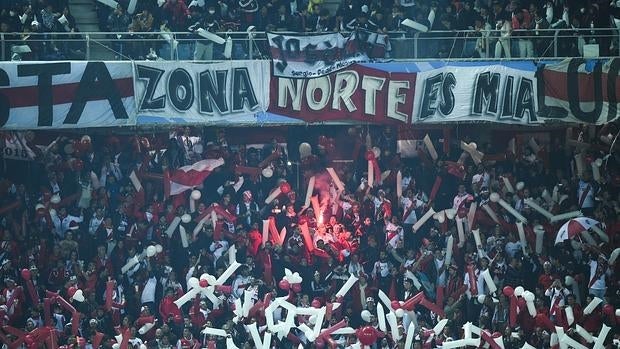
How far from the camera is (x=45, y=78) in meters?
A: 24.9

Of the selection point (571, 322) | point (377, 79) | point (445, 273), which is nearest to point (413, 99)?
point (377, 79)

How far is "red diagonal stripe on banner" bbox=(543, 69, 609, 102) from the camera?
2508 centimetres

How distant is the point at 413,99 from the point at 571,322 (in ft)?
15.3

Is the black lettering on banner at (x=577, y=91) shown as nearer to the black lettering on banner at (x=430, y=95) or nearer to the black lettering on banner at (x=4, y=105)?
the black lettering on banner at (x=430, y=95)

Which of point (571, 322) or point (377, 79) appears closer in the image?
point (571, 322)

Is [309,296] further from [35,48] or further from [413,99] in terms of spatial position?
[35,48]

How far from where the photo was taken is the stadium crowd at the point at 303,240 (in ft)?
76.2

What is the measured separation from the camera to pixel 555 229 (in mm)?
24969

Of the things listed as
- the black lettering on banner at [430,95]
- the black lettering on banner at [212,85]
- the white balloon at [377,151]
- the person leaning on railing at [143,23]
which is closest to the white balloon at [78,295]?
the black lettering on banner at [212,85]

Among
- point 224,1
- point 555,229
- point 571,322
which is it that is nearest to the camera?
point 571,322

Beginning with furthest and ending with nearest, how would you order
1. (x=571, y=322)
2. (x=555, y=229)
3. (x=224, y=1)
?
(x=224, y=1)
(x=555, y=229)
(x=571, y=322)

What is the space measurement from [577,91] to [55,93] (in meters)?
8.22

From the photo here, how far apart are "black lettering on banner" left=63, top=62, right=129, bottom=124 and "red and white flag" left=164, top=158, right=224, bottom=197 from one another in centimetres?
145

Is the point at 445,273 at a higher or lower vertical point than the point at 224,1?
lower
